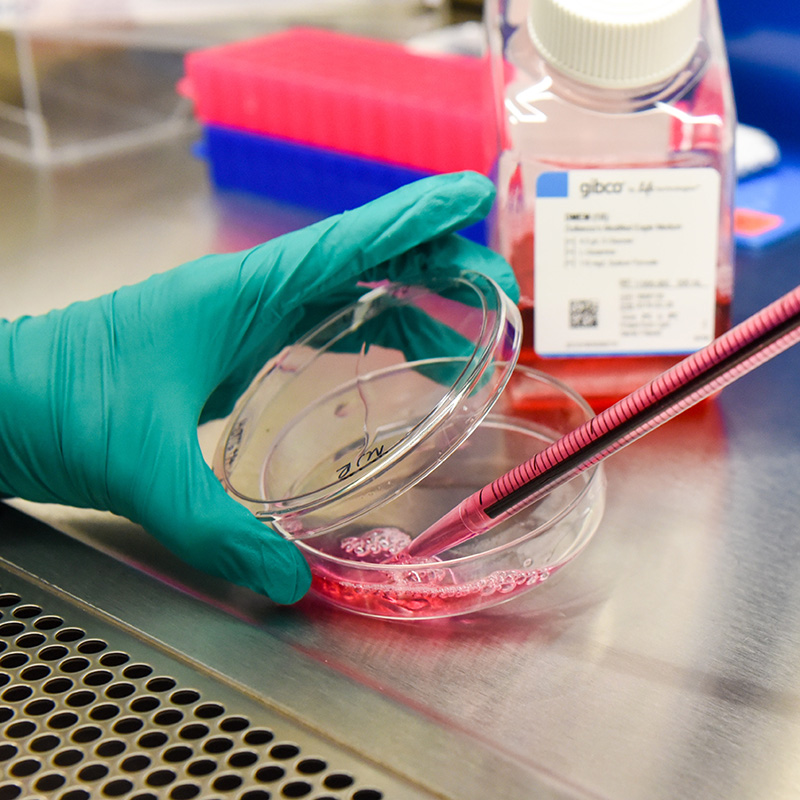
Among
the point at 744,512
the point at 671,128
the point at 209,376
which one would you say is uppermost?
the point at 671,128

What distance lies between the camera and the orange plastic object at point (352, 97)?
51.4 inches

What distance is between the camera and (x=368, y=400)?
83 centimetres

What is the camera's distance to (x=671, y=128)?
3.01 feet

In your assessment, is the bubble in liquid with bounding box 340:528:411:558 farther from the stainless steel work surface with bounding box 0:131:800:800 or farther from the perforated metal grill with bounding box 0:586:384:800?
the perforated metal grill with bounding box 0:586:384:800

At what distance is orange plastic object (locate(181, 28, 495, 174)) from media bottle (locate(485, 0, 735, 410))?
29cm

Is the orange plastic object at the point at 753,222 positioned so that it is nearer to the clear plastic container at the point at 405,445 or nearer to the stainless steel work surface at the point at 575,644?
the stainless steel work surface at the point at 575,644

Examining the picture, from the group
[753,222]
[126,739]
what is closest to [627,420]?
[126,739]

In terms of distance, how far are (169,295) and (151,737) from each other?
349mm

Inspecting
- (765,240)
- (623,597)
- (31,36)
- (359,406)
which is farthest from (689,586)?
(31,36)

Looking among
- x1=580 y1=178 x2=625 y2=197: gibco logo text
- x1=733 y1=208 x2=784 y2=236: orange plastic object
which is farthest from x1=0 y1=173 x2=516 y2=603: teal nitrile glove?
x1=733 y1=208 x2=784 y2=236: orange plastic object

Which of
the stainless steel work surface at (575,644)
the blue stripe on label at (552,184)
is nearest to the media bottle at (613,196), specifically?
the blue stripe on label at (552,184)

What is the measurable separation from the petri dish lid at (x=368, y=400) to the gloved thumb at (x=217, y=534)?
17mm

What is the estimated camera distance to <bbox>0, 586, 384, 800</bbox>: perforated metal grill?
57 cm

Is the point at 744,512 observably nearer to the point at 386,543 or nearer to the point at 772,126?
the point at 386,543
